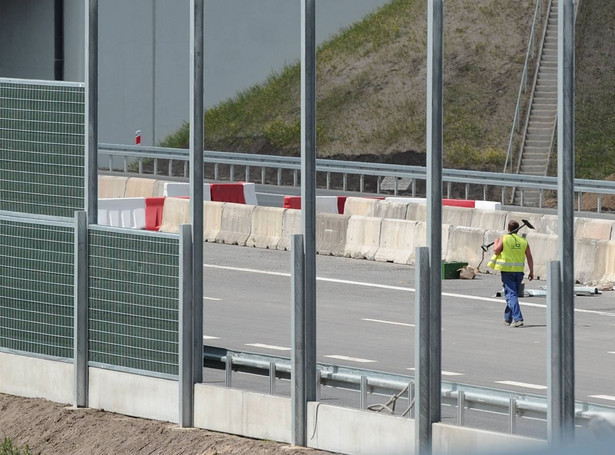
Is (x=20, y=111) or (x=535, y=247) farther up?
(x=20, y=111)

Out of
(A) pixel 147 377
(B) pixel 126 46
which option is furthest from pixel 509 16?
(A) pixel 147 377

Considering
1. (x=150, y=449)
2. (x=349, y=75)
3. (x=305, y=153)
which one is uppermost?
(x=349, y=75)

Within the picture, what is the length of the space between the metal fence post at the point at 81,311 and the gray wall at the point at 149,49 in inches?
1232

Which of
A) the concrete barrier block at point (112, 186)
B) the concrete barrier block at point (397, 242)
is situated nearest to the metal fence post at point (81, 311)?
the concrete barrier block at point (397, 242)

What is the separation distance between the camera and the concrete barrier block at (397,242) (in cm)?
2716

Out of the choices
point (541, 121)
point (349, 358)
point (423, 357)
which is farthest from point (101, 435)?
point (541, 121)

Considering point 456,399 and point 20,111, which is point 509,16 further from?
point 456,399

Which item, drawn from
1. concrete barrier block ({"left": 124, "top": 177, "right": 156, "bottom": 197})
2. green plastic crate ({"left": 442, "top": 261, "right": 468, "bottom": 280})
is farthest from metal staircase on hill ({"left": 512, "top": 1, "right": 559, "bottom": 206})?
green plastic crate ({"left": 442, "top": 261, "right": 468, "bottom": 280})

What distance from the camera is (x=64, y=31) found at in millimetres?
47438

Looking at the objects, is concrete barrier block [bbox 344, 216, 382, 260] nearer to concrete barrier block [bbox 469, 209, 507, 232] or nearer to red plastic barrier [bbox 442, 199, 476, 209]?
concrete barrier block [bbox 469, 209, 507, 232]

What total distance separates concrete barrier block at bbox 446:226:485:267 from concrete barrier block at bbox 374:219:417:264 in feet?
2.43

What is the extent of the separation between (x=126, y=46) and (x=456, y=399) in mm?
35650

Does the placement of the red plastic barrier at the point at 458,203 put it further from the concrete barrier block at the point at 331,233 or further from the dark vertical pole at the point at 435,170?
the dark vertical pole at the point at 435,170

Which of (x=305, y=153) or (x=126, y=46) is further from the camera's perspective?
(x=126, y=46)
